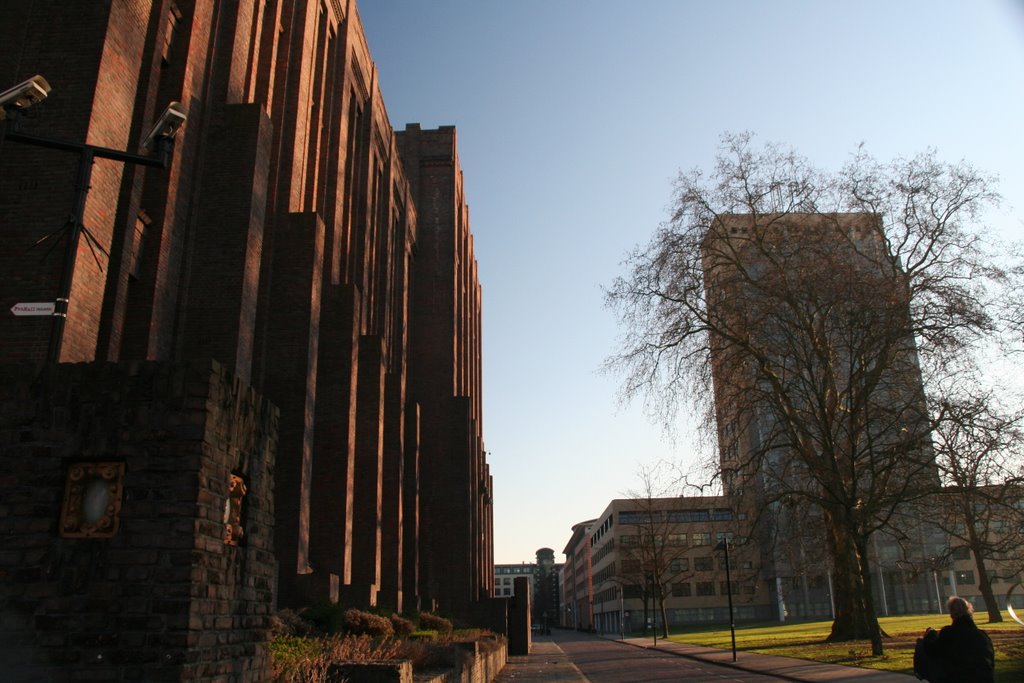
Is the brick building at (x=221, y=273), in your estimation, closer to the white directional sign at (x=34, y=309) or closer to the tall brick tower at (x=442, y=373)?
the white directional sign at (x=34, y=309)

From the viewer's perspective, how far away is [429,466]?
131ft

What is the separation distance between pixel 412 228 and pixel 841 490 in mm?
27456

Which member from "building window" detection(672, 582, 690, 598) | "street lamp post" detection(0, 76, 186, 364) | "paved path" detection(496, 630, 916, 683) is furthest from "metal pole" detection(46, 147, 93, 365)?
"building window" detection(672, 582, 690, 598)

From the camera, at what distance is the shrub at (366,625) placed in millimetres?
17438

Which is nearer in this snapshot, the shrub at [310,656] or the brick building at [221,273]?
the brick building at [221,273]

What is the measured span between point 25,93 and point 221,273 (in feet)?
24.2

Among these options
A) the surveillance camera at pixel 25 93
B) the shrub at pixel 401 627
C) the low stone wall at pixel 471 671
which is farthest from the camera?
the shrub at pixel 401 627

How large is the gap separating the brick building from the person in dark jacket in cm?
581

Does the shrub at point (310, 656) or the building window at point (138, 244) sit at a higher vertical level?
the building window at point (138, 244)

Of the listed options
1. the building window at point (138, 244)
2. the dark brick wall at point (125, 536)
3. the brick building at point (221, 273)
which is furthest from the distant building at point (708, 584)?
the dark brick wall at point (125, 536)

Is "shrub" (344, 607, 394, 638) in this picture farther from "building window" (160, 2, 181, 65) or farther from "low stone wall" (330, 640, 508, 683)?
"building window" (160, 2, 181, 65)

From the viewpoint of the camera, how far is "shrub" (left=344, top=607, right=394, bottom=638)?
17.4 meters

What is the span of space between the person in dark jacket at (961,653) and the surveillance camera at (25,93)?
9584 mm

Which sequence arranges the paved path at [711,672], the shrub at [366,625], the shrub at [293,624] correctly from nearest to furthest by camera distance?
the shrub at [293,624] < the shrub at [366,625] < the paved path at [711,672]
